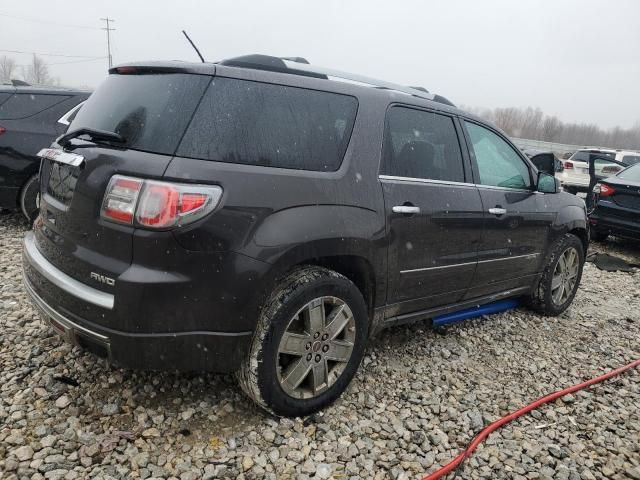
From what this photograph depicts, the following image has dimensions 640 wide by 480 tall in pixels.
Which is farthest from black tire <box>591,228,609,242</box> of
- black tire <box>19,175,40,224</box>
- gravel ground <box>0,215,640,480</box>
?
black tire <box>19,175,40,224</box>

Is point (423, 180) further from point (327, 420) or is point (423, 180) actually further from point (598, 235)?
point (598, 235)

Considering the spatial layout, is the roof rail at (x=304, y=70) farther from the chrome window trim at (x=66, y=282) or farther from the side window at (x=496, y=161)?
the chrome window trim at (x=66, y=282)

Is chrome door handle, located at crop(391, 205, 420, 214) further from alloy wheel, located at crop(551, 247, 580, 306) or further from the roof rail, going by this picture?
alloy wheel, located at crop(551, 247, 580, 306)

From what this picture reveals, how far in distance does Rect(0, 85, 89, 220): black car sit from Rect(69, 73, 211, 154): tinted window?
348cm

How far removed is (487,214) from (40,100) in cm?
530

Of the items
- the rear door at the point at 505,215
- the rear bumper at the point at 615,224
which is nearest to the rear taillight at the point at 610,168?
the rear bumper at the point at 615,224

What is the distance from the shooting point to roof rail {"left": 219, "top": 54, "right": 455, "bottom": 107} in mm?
2574

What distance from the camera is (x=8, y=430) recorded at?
2.36 m

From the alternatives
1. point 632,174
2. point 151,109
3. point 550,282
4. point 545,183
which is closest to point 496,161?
point 545,183

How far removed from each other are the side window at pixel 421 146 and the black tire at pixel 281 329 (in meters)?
0.73

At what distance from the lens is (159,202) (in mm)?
→ 2057

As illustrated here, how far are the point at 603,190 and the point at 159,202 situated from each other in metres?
7.58

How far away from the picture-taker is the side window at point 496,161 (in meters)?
3.54

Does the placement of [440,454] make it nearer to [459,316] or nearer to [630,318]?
[459,316]
